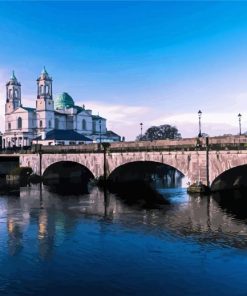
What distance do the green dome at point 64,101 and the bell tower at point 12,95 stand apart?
17.3m

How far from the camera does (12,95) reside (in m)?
176

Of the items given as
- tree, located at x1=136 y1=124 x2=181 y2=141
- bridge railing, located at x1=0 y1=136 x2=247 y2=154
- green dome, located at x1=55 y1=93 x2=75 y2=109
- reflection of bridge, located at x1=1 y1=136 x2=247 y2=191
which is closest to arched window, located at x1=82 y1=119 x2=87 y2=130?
green dome, located at x1=55 y1=93 x2=75 y2=109

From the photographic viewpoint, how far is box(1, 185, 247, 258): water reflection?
33.0m

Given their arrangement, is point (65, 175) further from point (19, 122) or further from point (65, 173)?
point (19, 122)

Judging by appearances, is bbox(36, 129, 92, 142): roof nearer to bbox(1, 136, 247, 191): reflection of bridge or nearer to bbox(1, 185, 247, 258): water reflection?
bbox(1, 136, 247, 191): reflection of bridge

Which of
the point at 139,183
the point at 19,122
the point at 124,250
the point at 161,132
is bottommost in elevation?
the point at 124,250

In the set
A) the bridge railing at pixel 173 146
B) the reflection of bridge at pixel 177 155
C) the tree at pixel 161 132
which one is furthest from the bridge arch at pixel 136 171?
the tree at pixel 161 132

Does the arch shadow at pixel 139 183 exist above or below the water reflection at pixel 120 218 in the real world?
above

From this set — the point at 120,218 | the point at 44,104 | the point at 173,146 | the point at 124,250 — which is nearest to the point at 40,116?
the point at 44,104

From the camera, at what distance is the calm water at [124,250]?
23000 millimetres

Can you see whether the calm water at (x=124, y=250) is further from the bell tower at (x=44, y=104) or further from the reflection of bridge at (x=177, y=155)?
the bell tower at (x=44, y=104)

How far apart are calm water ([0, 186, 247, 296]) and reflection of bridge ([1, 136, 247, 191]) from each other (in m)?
7.32

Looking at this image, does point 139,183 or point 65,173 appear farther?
point 65,173

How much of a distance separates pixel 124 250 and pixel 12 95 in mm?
156548
